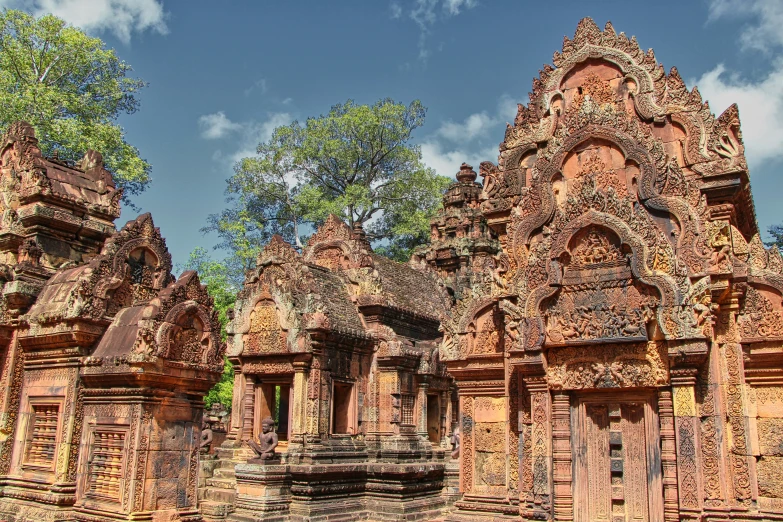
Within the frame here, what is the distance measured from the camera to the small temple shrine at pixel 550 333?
298 inches

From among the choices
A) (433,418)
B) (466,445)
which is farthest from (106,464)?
(433,418)

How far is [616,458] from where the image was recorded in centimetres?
913

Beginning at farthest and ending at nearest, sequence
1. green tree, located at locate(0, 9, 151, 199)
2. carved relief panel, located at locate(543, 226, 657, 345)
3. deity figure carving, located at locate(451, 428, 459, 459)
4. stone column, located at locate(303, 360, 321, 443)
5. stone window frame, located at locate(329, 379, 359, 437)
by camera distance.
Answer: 1. green tree, located at locate(0, 9, 151, 199)
2. deity figure carving, located at locate(451, 428, 459, 459)
3. stone window frame, located at locate(329, 379, 359, 437)
4. stone column, located at locate(303, 360, 321, 443)
5. carved relief panel, located at locate(543, 226, 657, 345)

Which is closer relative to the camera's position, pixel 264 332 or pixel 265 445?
pixel 265 445

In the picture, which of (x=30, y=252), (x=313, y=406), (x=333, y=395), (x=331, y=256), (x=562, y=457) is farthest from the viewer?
(x=331, y=256)

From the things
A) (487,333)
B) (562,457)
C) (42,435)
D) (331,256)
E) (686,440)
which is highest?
(331,256)

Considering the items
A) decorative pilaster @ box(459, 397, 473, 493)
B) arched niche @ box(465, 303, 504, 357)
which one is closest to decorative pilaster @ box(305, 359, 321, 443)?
decorative pilaster @ box(459, 397, 473, 493)

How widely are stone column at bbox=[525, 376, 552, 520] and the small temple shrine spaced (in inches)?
1.0

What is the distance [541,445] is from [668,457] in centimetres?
157

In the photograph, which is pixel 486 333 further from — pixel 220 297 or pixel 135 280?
pixel 220 297

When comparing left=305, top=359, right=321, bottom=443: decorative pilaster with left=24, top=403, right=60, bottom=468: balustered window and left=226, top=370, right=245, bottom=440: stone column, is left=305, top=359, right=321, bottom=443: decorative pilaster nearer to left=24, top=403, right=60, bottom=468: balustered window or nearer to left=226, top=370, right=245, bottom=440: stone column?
left=226, top=370, right=245, bottom=440: stone column

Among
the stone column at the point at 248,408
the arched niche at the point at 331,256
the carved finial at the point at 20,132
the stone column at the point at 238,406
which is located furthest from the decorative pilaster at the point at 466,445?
the carved finial at the point at 20,132

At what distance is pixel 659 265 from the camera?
881 cm

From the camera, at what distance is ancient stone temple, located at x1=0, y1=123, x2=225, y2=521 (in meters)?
A: 7.22
